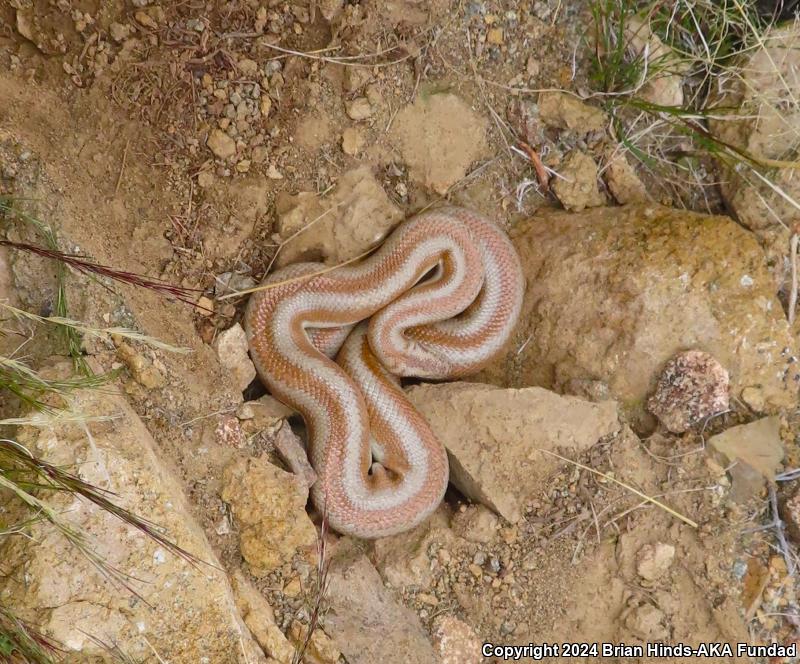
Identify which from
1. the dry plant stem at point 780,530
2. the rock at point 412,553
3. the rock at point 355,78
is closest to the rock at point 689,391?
the dry plant stem at point 780,530

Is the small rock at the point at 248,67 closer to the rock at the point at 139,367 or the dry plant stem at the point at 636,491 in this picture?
the rock at the point at 139,367

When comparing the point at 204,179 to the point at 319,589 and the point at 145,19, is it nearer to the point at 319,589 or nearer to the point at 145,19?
the point at 145,19

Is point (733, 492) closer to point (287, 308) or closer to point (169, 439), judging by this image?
point (287, 308)

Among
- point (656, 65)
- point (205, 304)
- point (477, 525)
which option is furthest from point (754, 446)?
point (205, 304)

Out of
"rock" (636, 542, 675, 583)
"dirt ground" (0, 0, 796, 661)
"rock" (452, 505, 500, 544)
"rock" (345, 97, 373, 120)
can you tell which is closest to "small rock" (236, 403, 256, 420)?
"dirt ground" (0, 0, 796, 661)

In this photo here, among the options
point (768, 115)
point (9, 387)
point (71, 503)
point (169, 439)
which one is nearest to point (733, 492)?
point (768, 115)

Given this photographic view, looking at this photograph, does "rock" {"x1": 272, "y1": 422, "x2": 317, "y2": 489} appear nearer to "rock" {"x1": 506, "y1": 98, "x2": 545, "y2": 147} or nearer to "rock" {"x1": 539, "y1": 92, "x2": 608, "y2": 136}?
"rock" {"x1": 506, "y1": 98, "x2": 545, "y2": 147}
